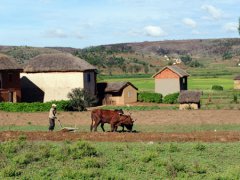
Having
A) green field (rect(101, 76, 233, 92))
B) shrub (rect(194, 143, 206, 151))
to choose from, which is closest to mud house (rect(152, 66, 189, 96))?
green field (rect(101, 76, 233, 92))

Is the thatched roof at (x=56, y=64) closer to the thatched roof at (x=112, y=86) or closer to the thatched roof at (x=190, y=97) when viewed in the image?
the thatched roof at (x=112, y=86)

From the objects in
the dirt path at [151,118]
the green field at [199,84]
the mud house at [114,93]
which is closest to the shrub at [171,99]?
the mud house at [114,93]

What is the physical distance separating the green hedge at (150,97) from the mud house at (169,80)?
607cm

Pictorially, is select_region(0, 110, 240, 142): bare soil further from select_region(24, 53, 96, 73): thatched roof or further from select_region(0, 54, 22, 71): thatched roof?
select_region(24, 53, 96, 73): thatched roof

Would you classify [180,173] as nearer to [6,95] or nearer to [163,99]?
[6,95]

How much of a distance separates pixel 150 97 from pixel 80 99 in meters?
17.3

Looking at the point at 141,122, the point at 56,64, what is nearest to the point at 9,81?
the point at 56,64

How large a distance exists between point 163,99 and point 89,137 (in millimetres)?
46916

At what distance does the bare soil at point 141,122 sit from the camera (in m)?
23.1

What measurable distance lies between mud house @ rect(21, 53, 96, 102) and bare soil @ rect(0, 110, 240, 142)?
14.2m

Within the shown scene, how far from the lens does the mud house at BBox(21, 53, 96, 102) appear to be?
6356cm

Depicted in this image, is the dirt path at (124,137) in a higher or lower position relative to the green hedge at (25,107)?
lower

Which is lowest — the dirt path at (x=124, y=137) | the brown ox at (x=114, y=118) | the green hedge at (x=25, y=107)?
the dirt path at (x=124, y=137)

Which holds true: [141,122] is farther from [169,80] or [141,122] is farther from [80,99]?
[169,80]
